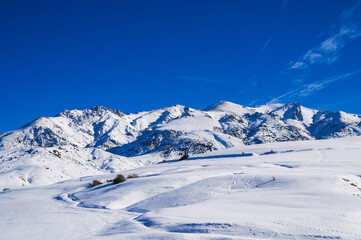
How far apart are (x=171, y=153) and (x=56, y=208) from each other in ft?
485

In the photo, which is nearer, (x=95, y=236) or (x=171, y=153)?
(x=95, y=236)

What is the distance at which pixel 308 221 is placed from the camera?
614 cm

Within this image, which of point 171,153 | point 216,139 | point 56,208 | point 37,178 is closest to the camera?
point 56,208

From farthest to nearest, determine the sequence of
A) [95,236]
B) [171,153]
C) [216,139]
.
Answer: [216,139], [171,153], [95,236]

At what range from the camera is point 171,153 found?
15750 centimetres

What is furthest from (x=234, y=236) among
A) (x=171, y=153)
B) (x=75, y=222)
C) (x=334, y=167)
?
(x=171, y=153)

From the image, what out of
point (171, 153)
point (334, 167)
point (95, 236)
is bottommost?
point (95, 236)

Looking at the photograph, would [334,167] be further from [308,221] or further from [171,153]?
[171,153]

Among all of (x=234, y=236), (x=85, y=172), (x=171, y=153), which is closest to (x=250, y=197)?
(x=234, y=236)

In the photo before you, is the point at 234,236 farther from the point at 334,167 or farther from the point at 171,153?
the point at 171,153

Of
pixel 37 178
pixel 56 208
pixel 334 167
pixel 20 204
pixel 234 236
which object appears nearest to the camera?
pixel 234 236

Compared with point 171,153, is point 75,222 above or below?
below

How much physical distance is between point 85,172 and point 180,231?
7560 cm

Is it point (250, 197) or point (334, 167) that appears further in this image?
point (334, 167)
